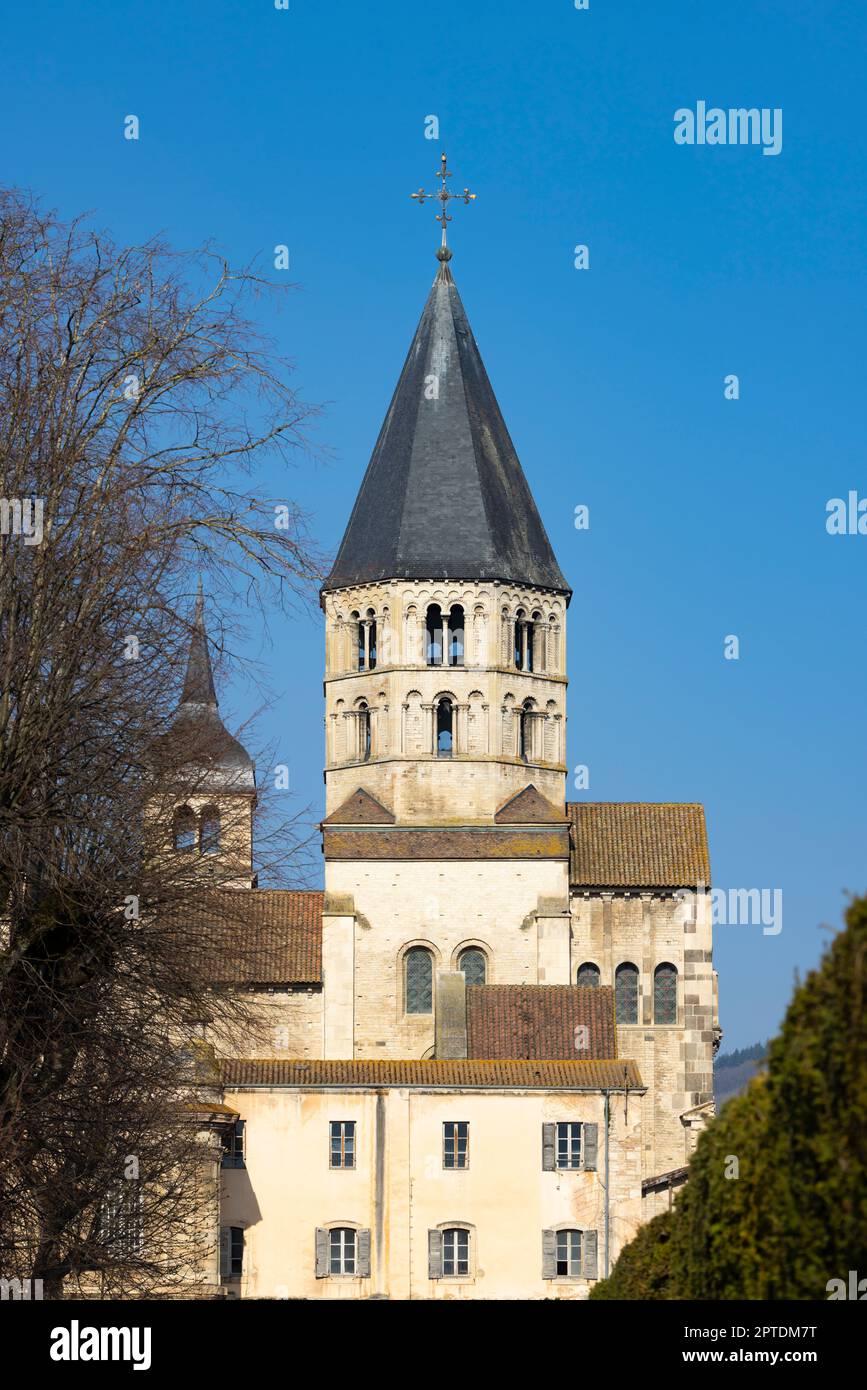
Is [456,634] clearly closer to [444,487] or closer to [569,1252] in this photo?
[444,487]

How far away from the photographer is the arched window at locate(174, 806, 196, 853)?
78.2ft

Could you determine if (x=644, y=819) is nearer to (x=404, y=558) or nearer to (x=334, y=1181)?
(x=404, y=558)

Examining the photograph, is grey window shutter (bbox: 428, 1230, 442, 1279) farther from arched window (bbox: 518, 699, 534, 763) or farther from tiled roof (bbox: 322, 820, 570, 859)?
arched window (bbox: 518, 699, 534, 763)

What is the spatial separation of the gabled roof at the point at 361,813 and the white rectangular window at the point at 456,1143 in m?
12.5

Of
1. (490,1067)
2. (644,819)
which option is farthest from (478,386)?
(490,1067)

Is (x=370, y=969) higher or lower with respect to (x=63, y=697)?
higher

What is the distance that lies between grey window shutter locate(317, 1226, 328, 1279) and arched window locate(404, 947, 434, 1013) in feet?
35.2

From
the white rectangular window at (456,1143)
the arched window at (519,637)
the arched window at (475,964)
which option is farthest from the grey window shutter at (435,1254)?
the arched window at (519,637)

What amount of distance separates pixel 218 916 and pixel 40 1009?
235cm

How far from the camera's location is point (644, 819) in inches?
2891

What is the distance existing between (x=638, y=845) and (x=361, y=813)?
27.3ft

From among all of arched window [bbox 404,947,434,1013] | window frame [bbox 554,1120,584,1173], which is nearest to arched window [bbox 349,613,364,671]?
arched window [bbox 404,947,434,1013]

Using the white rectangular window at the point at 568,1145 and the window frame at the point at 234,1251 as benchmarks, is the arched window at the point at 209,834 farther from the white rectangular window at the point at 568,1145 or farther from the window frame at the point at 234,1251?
the white rectangular window at the point at 568,1145

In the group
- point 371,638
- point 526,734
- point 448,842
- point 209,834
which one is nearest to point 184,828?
point 209,834
